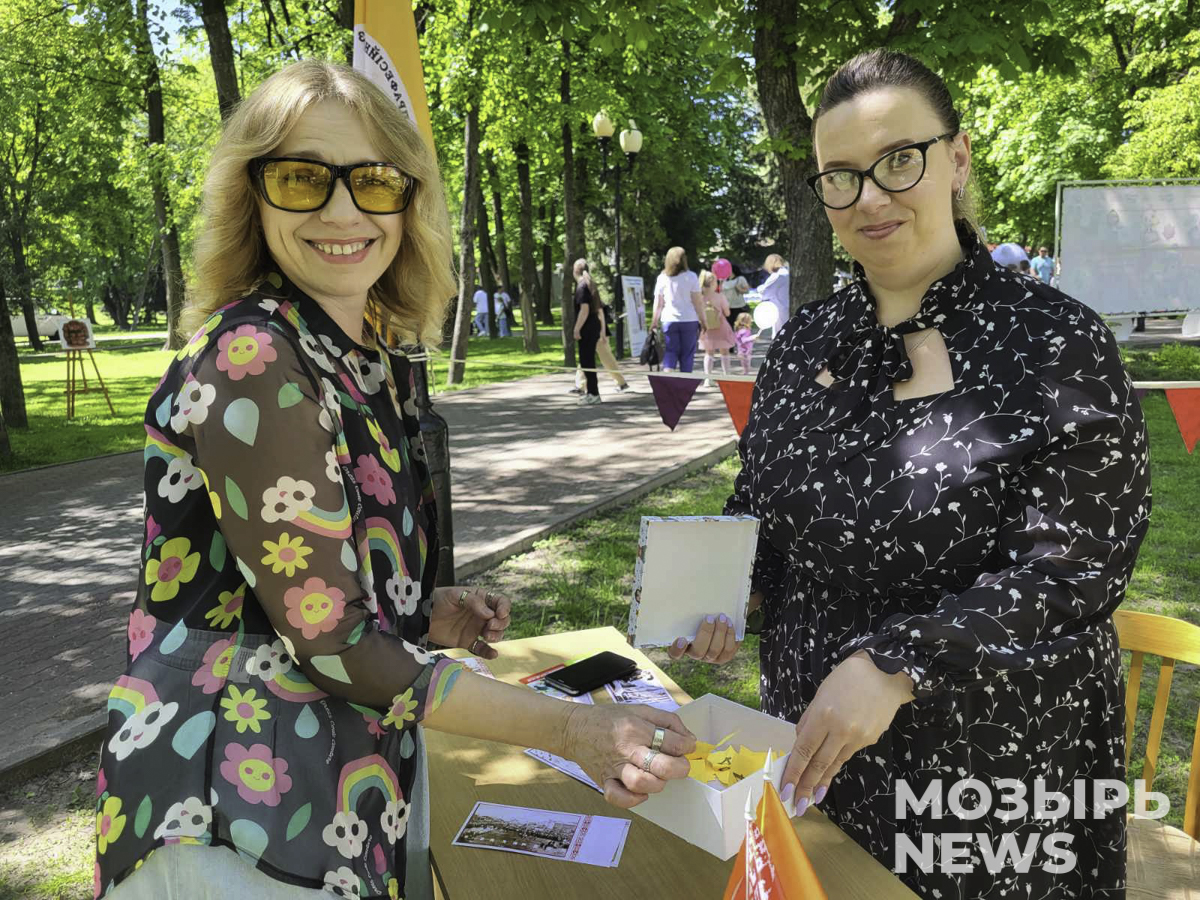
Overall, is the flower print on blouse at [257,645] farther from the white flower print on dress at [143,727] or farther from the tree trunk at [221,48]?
the tree trunk at [221,48]

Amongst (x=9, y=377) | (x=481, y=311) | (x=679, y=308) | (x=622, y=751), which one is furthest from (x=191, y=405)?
(x=481, y=311)

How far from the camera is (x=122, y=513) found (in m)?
8.67

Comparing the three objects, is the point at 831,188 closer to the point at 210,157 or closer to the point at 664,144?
the point at 210,157

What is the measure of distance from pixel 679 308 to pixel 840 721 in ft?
42.1

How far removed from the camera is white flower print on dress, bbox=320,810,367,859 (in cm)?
133

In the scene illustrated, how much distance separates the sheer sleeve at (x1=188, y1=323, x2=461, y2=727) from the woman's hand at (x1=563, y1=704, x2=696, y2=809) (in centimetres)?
33

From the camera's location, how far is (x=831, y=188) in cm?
186

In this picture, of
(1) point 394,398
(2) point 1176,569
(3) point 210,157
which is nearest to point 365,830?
(1) point 394,398

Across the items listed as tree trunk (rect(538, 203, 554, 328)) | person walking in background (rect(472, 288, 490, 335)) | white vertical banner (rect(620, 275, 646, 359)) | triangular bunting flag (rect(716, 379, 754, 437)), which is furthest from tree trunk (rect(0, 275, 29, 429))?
tree trunk (rect(538, 203, 554, 328))

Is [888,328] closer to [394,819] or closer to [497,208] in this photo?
[394,819]

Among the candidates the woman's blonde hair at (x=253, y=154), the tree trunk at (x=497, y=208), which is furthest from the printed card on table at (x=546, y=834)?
the tree trunk at (x=497, y=208)

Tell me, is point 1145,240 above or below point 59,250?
below

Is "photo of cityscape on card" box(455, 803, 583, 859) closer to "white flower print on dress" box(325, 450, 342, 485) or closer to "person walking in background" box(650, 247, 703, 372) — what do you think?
"white flower print on dress" box(325, 450, 342, 485)

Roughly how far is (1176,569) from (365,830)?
21.0 ft
